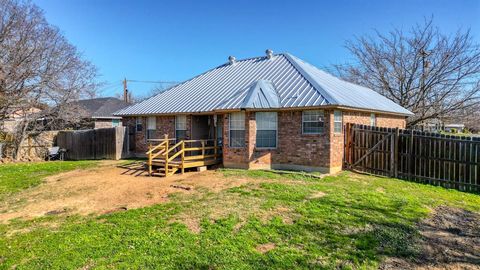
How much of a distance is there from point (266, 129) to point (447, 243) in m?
7.68

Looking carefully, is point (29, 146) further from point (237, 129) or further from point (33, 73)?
point (237, 129)

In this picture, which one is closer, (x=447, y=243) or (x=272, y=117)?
(x=447, y=243)

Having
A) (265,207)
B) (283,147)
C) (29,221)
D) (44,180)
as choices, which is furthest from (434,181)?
(44,180)

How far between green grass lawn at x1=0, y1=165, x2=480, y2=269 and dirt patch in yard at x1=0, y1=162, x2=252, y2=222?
2.09 ft

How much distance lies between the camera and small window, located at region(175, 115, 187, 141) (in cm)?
1528

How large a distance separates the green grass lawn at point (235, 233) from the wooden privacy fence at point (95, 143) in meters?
10.2

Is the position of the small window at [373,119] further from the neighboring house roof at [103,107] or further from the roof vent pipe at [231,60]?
the neighboring house roof at [103,107]

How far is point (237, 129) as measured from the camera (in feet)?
41.4

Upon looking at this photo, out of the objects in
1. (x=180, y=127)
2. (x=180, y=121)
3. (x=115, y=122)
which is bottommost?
(x=180, y=127)

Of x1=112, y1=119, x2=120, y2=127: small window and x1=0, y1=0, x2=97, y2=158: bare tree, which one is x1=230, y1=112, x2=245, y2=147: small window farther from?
x1=112, y1=119, x2=120, y2=127: small window

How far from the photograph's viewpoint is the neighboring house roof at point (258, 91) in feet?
39.1

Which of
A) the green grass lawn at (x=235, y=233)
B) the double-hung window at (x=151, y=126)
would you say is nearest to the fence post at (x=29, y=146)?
the double-hung window at (x=151, y=126)

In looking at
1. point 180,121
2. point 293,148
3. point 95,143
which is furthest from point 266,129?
point 95,143

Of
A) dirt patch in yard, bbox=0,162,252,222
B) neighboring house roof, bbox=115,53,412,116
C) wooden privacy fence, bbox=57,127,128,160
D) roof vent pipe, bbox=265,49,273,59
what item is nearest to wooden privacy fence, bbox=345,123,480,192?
neighboring house roof, bbox=115,53,412,116
